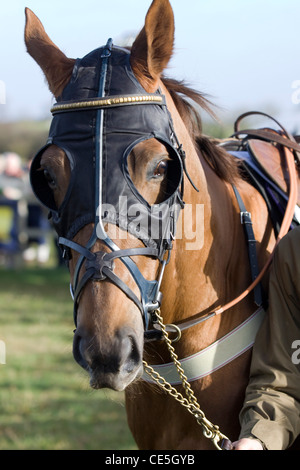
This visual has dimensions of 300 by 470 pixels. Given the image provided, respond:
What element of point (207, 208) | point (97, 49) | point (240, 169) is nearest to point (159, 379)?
point (207, 208)

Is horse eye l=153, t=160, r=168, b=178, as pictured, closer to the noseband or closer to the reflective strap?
the noseband

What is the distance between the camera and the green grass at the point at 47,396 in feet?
16.5

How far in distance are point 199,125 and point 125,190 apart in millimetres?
809

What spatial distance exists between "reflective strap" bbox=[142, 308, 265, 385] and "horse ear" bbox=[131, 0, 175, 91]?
3.39 feet

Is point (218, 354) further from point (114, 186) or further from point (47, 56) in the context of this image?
point (47, 56)

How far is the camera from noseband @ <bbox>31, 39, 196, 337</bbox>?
2.02 meters

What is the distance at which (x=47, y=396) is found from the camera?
6.09 meters

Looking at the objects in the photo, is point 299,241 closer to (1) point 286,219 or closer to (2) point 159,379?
(1) point 286,219

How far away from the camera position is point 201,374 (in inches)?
97.7

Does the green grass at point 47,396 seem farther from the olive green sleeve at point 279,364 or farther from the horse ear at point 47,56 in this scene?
the horse ear at point 47,56

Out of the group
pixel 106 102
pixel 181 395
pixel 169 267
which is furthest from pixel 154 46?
pixel 181 395

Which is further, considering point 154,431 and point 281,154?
point 281,154

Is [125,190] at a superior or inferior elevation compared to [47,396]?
superior
